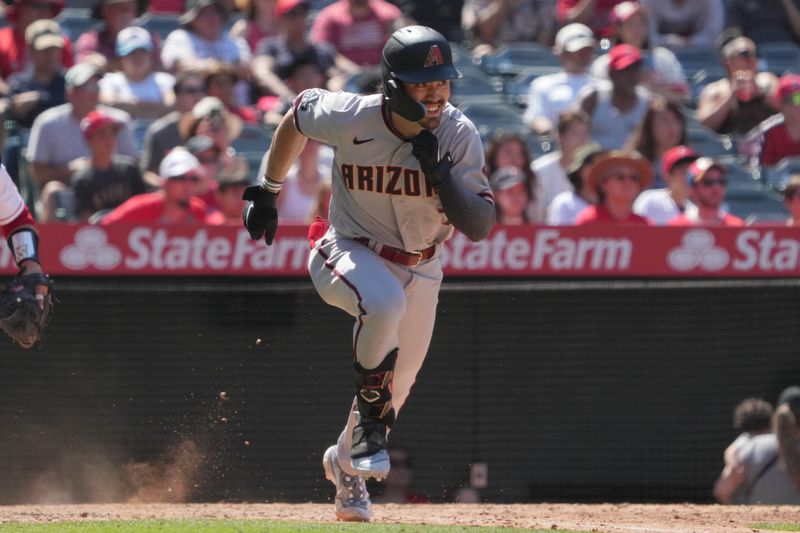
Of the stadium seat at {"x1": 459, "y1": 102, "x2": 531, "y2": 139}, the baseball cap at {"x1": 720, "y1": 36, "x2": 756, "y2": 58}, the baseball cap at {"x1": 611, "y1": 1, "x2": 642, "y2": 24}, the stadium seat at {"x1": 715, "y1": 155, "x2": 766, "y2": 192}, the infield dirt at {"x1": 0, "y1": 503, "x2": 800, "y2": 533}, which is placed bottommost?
the infield dirt at {"x1": 0, "y1": 503, "x2": 800, "y2": 533}

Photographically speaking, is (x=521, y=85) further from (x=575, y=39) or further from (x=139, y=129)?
(x=139, y=129)

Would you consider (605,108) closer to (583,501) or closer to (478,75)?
(478,75)

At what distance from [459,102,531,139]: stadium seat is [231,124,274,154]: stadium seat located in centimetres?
148

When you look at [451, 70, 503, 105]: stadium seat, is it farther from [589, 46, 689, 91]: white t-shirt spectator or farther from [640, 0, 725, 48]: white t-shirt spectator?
[640, 0, 725, 48]: white t-shirt spectator

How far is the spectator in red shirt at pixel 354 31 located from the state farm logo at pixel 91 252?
4.14m

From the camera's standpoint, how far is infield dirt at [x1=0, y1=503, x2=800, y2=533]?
20.0 feet

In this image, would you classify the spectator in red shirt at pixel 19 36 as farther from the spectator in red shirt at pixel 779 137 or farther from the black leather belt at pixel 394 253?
the black leather belt at pixel 394 253

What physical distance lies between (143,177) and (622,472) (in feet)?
12.0

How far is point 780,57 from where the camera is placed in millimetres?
12453

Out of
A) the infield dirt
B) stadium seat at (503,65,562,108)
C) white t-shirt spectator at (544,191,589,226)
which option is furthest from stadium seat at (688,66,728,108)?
the infield dirt

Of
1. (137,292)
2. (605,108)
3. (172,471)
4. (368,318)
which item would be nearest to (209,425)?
(172,471)

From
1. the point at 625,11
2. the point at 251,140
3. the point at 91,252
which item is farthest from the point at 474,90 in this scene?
the point at 91,252

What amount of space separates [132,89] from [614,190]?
12.6 ft

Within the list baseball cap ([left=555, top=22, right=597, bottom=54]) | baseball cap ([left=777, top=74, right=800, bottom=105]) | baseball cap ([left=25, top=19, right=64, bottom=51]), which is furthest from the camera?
baseball cap ([left=555, top=22, right=597, bottom=54])
